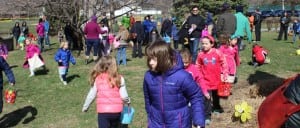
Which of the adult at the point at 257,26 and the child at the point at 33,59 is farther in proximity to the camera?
the adult at the point at 257,26

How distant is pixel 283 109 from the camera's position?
4621mm

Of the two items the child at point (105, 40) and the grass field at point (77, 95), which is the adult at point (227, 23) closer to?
the grass field at point (77, 95)

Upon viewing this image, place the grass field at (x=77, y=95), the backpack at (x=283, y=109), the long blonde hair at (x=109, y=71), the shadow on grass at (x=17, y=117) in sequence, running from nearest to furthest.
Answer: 1. the backpack at (x=283, y=109)
2. the long blonde hair at (x=109, y=71)
3. the grass field at (x=77, y=95)
4. the shadow on grass at (x=17, y=117)

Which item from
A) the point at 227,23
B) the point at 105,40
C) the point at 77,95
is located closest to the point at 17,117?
the point at 77,95

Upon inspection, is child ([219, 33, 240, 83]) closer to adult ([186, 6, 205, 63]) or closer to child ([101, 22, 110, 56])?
adult ([186, 6, 205, 63])

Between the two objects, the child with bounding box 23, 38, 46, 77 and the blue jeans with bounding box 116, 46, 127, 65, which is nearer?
the child with bounding box 23, 38, 46, 77

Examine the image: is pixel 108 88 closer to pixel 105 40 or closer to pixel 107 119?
pixel 107 119

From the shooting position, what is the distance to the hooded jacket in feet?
15.4

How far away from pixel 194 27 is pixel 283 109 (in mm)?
8284

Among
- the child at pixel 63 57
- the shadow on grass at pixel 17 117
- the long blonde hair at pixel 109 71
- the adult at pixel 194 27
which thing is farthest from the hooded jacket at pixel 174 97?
the child at pixel 63 57

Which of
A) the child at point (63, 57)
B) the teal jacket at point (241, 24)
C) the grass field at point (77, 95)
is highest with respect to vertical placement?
the teal jacket at point (241, 24)

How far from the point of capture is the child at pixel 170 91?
15.1ft

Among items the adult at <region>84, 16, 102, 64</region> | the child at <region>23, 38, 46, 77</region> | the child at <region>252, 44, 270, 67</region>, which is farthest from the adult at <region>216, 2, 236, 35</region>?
the child at <region>23, 38, 46, 77</region>

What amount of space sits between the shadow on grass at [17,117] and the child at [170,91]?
4.83m
